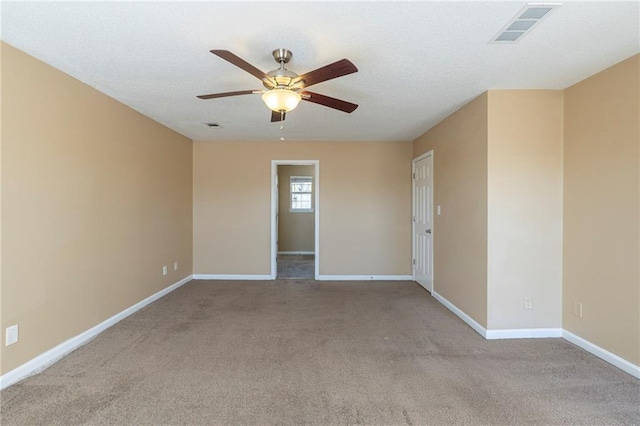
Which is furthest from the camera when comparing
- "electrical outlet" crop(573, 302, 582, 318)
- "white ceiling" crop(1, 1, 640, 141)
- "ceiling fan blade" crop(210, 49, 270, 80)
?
"electrical outlet" crop(573, 302, 582, 318)

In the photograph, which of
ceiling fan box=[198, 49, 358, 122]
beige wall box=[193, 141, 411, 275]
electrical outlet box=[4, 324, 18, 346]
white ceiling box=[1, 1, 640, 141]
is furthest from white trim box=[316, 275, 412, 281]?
electrical outlet box=[4, 324, 18, 346]

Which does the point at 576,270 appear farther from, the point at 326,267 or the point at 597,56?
the point at 326,267

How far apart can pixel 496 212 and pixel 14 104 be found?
3.95m

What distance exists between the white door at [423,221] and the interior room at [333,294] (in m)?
0.20

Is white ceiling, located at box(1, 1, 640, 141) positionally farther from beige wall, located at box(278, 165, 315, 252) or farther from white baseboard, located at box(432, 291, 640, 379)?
beige wall, located at box(278, 165, 315, 252)

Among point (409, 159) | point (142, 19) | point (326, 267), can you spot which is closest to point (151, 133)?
point (142, 19)

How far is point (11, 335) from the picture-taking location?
2.16 metres

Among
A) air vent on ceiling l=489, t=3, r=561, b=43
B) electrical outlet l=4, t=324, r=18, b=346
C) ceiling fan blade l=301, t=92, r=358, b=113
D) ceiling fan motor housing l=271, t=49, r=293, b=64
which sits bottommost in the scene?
electrical outlet l=4, t=324, r=18, b=346

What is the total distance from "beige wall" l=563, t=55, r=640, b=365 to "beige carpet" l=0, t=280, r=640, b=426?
1.17 ft

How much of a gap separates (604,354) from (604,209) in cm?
117

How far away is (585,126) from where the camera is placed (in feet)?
8.82

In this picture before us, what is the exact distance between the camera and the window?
8.04 m

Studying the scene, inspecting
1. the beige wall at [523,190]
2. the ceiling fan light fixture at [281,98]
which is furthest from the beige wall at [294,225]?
the ceiling fan light fixture at [281,98]

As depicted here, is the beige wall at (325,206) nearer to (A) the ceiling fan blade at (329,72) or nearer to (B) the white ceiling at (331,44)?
(B) the white ceiling at (331,44)
